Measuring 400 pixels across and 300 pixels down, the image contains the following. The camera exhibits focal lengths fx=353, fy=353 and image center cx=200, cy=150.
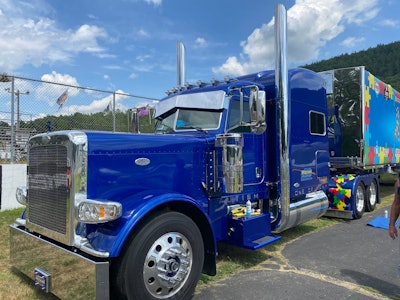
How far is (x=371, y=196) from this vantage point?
9305 millimetres

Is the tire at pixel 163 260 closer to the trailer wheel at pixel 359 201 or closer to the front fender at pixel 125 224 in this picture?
the front fender at pixel 125 224

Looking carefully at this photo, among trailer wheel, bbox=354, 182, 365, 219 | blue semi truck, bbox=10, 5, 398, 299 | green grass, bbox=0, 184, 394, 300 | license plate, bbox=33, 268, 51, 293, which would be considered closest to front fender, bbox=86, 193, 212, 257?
blue semi truck, bbox=10, 5, 398, 299

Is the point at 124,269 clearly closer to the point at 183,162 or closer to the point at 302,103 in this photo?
the point at 183,162

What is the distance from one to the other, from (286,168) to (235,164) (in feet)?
4.31

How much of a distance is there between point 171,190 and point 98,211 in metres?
1.05

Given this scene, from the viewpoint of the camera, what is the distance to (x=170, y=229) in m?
3.45

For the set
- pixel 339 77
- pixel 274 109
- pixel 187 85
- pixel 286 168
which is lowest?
pixel 286 168

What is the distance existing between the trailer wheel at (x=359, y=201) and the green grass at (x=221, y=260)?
839 mm

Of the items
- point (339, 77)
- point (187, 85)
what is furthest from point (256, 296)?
point (339, 77)

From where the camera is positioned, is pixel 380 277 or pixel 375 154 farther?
pixel 375 154

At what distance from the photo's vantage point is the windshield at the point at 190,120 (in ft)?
15.0

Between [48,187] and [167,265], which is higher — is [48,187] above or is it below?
above

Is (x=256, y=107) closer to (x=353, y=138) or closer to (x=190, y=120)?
(x=190, y=120)

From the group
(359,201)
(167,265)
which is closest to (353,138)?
(359,201)
